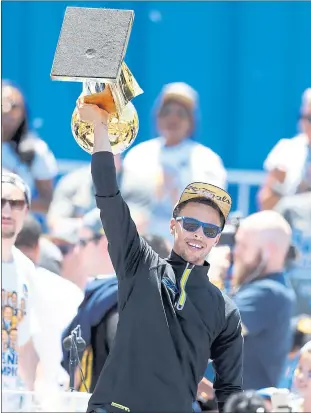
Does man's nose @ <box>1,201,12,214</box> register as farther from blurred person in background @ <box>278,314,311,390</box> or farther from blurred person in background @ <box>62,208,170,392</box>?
blurred person in background @ <box>278,314,311,390</box>

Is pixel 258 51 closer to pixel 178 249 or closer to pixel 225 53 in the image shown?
pixel 225 53

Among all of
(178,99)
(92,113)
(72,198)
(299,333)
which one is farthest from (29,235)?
(92,113)

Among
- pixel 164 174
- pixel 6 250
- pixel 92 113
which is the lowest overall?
pixel 6 250

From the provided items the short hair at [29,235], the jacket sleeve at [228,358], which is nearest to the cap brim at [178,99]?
the short hair at [29,235]

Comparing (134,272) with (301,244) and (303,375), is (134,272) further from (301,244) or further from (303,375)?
(301,244)

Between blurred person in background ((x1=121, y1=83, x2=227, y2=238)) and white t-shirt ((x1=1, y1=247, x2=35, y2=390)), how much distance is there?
3.90 ft

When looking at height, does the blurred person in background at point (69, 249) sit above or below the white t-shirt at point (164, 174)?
below

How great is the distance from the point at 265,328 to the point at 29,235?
1.51 m

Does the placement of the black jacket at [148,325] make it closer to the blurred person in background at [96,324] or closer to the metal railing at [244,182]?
the blurred person in background at [96,324]

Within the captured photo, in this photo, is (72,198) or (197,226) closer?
(197,226)

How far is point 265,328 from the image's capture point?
5773mm

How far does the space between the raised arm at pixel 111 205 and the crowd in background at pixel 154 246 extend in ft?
4.43

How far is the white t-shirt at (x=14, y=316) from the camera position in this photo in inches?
220

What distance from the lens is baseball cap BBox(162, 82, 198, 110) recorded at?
6.98 m
